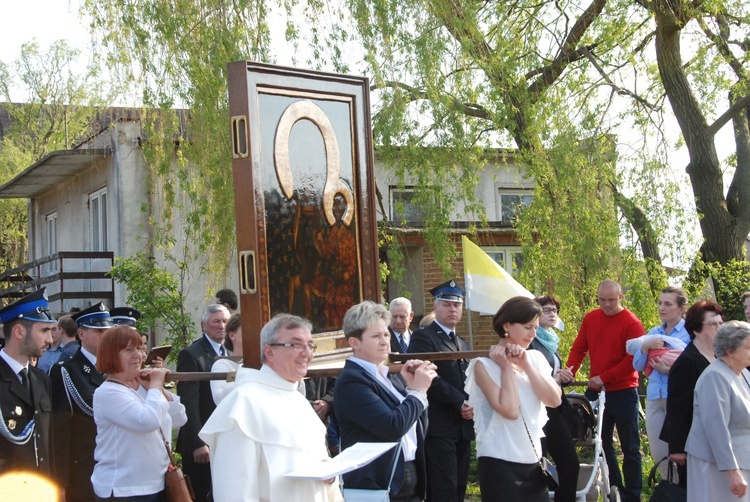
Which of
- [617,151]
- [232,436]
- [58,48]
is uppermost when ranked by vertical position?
[58,48]

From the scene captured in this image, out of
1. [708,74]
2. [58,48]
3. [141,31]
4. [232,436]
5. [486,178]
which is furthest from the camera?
[58,48]

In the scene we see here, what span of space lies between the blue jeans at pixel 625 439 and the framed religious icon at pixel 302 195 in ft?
11.6

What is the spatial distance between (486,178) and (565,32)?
882 cm

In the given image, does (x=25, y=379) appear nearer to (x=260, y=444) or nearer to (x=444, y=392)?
(x=260, y=444)

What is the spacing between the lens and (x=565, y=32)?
11.6m

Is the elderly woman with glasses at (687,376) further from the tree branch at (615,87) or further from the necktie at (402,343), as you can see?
the tree branch at (615,87)

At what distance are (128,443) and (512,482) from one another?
2170 millimetres

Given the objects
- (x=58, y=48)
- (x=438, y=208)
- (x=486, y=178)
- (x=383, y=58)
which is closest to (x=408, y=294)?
(x=438, y=208)

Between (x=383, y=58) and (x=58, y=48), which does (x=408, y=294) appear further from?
(x=58, y=48)

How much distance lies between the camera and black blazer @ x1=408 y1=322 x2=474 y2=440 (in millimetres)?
6820

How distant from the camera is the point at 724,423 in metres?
6.12

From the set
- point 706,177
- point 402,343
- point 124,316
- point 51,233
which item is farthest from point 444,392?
point 51,233

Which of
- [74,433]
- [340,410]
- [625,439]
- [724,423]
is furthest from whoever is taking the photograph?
[625,439]

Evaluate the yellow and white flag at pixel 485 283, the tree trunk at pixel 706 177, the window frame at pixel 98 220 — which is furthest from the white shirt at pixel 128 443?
the window frame at pixel 98 220
